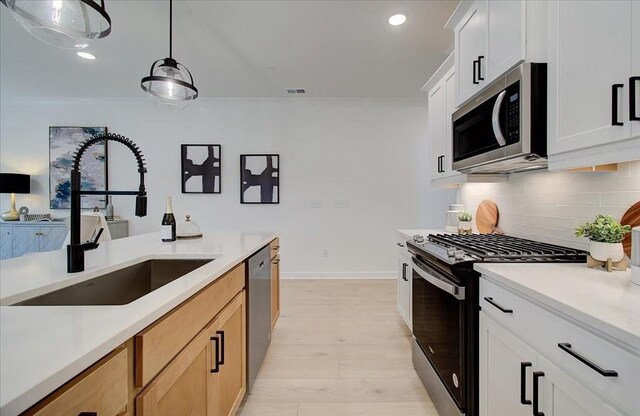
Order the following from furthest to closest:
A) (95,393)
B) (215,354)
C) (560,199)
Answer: (560,199), (215,354), (95,393)

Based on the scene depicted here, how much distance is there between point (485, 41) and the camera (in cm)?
168

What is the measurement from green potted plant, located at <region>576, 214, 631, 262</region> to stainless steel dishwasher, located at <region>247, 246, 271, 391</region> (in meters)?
1.60

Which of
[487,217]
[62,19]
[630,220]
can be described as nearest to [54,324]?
[62,19]

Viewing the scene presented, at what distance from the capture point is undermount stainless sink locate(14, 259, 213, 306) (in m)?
1.00

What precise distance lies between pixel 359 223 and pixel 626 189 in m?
3.35

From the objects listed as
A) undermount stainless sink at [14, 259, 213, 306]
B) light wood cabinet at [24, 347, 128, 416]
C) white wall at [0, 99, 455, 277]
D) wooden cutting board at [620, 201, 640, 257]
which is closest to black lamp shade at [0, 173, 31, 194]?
white wall at [0, 99, 455, 277]

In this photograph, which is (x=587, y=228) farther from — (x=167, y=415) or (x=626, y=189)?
(x=167, y=415)

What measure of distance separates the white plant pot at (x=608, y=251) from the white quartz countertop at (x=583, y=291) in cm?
5

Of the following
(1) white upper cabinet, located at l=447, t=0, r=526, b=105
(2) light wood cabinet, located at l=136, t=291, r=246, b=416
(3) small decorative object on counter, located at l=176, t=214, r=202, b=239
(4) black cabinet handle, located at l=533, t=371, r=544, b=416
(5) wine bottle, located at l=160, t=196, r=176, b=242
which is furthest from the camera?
(3) small decorative object on counter, located at l=176, t=214, r=202, b=239

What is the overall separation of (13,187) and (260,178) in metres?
3.46

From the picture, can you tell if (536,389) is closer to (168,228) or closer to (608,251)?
(608,251)

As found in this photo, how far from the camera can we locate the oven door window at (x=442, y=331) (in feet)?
4.45

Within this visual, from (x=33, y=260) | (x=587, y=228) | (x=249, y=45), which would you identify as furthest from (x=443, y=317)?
(x=249, y=45)

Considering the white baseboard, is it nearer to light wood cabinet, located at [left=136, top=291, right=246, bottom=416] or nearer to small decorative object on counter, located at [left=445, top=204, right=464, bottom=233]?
small decorative object on counter, located at [left=445, top=204, right=464, bottom=233]
